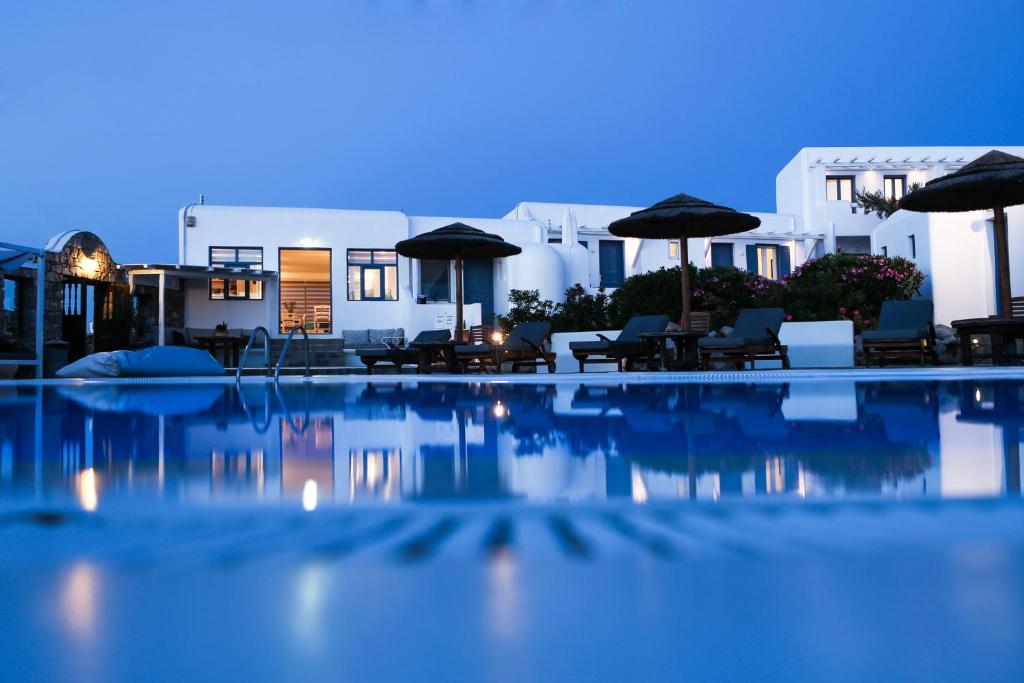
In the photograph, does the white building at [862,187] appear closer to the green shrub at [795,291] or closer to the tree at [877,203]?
the tree at [877,203]

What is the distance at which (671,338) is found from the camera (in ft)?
31.9

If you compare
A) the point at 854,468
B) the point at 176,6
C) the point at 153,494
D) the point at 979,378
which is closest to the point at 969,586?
the point at 854,468

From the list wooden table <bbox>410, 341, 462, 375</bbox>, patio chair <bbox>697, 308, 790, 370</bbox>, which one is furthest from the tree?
wooden table <bbox>410, 341, 462, 375</bbox>

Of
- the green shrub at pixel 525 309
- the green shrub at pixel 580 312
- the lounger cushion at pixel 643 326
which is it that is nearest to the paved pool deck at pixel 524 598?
the lounger cushion at pixel 643 326

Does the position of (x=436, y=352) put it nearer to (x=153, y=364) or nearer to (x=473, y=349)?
(x=473, y=349)

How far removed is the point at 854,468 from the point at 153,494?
124cm

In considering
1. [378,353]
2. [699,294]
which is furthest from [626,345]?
[699,294]

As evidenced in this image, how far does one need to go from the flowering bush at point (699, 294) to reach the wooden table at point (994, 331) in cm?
523

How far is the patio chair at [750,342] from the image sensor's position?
9.79m

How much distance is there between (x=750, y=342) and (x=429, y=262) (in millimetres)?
12415

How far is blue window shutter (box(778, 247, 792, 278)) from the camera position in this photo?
23.6 m

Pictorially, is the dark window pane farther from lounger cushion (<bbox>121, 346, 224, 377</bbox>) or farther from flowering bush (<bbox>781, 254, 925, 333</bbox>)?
lounger cushion (<bbox>121, 346, 224, 377</bbox>)

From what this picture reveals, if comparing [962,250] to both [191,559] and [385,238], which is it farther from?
[191,559]

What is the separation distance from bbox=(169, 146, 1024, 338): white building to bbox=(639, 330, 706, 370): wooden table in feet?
25.6
